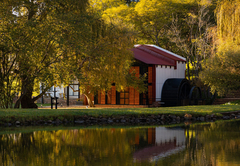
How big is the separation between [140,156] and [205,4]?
33.1 metres

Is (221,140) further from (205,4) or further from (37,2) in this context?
(205,4)

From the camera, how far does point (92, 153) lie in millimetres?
10117

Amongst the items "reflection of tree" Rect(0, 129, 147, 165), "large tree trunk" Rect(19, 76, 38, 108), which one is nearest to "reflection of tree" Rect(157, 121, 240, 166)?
"reflection of tree" Rect(0, 129, 147, 165)

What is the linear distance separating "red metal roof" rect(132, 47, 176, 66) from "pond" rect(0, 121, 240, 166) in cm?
1698

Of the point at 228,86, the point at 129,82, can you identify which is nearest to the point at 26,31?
the point at 129,82

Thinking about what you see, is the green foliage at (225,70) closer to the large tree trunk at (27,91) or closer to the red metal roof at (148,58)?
the red metal roof at (148,58)

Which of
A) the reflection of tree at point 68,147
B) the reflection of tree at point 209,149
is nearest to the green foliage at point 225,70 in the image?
the reflection of tree at point 209,149

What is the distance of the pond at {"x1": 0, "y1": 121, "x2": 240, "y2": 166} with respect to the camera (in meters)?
9.07

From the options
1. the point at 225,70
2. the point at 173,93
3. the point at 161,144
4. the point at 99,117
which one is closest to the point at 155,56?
the point at 173,93

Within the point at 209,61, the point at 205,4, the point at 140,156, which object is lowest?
the point at 140,156

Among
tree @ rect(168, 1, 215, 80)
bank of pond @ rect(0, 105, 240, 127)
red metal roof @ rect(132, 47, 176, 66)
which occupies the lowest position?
bank of pond @ rect(0, 105, 240, 127)

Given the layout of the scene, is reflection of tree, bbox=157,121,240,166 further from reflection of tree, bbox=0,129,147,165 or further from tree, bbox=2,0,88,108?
tree, bbox=2,0,88,108

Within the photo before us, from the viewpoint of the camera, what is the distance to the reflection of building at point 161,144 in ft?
32.6

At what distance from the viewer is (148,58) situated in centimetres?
3388
